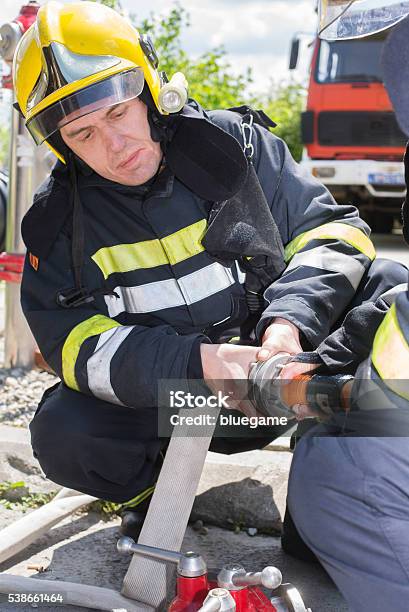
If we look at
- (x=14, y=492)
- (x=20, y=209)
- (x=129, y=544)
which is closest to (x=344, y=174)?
(x=20, y=209)

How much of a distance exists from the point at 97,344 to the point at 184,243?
413 mm

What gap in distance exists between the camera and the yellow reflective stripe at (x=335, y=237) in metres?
2.57

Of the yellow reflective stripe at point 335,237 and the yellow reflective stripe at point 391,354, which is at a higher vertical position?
the yellow reflective stripe at point 391,354

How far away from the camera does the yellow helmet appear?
92.8 inches

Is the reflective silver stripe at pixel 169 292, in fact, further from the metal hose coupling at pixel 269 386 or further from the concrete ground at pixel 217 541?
the concrete ground at pixel 217 541

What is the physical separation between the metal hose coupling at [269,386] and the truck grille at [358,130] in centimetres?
903

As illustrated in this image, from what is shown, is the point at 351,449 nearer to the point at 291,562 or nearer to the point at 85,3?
the point at 291,562

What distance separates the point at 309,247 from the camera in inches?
101

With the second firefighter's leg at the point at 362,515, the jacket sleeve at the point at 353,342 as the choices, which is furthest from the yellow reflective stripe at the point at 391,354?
the jacket sleeve at the point at 353,342

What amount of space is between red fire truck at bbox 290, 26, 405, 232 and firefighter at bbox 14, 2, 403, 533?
822cm

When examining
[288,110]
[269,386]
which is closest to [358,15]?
[269,386]

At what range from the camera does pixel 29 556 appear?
2688 mm

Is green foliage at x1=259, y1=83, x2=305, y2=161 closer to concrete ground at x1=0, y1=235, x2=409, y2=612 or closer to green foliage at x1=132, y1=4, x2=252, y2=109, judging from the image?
green foliage at x1=132, y1=4, x2=252, y2=109

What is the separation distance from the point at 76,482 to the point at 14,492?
0.65m
